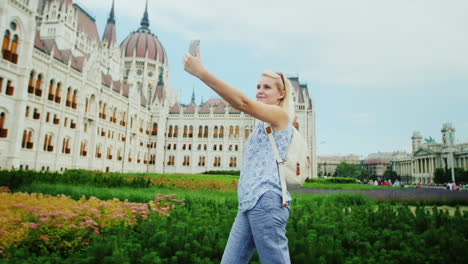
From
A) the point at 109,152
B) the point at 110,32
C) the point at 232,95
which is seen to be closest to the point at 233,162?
the point at 109,152

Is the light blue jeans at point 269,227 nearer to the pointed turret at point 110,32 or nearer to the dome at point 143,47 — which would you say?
the pointed turret at point 110,32

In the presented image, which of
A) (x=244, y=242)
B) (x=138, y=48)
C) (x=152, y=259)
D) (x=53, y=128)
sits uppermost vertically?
(x=138, y=48)

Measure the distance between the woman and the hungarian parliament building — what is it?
26.1 meters

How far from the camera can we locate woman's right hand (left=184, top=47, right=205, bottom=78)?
1.96m

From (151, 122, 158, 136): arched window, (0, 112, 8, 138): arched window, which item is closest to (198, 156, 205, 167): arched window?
(151, 122, 158, 136): arched window

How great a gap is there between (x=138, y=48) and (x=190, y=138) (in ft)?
85.9

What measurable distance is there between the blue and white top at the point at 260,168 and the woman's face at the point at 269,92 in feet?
0.69

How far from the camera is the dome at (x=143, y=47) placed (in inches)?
2650

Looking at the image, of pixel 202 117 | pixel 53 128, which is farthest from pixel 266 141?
pixel 202 117

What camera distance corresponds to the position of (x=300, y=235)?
4.51 metres

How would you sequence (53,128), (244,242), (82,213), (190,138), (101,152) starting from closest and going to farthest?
(244,242), (82,213), (53,128), (101,152), (190,138)

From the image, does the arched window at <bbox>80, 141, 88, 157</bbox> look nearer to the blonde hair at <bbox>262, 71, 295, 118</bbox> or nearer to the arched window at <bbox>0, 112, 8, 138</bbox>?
the arched window at <bbox>0, 112, 8, 138</bbox>

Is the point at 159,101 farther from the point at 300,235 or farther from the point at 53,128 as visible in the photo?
the point at 300,235

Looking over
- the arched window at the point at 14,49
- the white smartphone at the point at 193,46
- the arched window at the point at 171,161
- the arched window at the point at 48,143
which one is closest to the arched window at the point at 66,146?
the arched window at the point at 48,143
